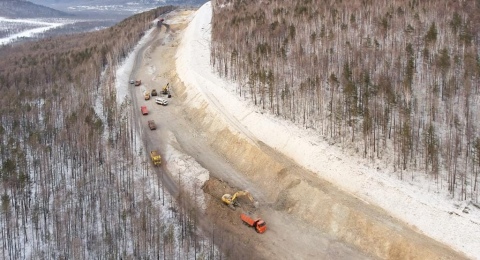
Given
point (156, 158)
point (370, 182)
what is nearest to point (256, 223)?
A: point (370, 182)

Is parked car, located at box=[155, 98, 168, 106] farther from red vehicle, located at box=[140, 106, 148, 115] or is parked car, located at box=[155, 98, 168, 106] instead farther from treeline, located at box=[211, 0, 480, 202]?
treeline, located at box=[211, 0, 480, 202]

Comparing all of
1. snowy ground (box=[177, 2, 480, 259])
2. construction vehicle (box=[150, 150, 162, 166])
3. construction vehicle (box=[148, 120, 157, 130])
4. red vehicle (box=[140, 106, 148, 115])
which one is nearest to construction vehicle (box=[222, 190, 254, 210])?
snowy ground (box=[177, 2, 480, 259])

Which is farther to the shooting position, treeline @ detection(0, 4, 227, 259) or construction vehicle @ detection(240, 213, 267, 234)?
construction vehicle @ detection(240, 213, 267, 234)

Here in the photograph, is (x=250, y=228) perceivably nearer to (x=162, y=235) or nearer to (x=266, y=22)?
(x=162, y=235)

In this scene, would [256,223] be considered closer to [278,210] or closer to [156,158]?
[278,210]

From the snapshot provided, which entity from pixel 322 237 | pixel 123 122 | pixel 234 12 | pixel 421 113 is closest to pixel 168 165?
pixel 123 122

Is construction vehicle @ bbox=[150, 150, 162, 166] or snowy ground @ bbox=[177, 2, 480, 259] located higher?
snowy ground @ bbox=[177, 2, 480, 259]
